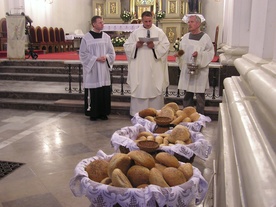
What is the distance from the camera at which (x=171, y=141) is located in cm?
264

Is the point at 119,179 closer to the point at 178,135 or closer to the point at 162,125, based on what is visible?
the point at 178,135

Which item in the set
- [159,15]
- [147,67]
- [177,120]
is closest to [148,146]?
[177,120]

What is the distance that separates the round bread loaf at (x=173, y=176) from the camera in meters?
1.87

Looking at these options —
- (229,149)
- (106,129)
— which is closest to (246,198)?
(229,149)

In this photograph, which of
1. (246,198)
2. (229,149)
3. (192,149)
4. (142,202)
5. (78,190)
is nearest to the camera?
(246,198)

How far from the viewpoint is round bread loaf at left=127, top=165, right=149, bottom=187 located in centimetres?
186

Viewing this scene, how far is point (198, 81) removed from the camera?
545 cm

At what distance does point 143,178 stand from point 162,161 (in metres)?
0.24

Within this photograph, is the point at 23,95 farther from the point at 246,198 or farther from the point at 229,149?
the point at 246,198

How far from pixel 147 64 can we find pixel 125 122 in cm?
112

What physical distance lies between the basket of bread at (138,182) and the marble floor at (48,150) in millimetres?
1026

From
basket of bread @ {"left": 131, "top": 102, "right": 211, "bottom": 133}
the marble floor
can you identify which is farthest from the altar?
basket of bread @ {"left": 131, "top": 102, "right": 211, "bottom": 133}

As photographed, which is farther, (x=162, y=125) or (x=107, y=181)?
(x=162, y=125)

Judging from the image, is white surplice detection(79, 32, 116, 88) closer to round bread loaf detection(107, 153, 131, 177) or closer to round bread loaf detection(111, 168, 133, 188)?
round bread loaf detection(107, 153, 131, 177)
